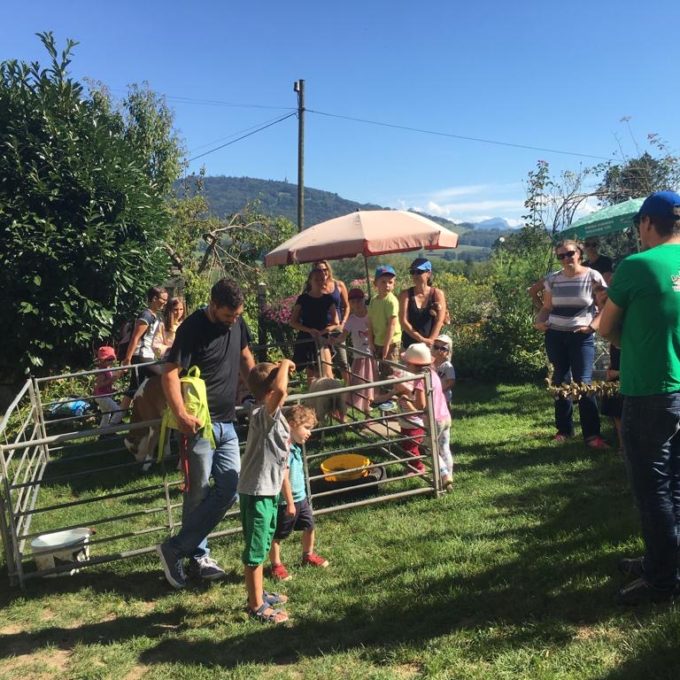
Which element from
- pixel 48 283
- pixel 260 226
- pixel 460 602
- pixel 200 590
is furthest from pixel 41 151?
pixel 260 226

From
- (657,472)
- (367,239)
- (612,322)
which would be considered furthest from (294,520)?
(367,239)

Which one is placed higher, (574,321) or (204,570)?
(574,321)

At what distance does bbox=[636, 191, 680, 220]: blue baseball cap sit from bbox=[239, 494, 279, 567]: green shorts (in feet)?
8.22

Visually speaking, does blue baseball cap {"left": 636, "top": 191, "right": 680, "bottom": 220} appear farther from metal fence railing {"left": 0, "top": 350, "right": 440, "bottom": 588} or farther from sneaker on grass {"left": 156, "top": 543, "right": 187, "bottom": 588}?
sneaker on grass {"left": 156, "top": 543, "right": 187, "bottom": 588}

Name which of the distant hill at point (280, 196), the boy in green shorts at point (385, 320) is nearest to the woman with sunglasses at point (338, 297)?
the boy in green shorts at point (385, 320)

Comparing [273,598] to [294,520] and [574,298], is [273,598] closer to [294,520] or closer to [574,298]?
[294,520]

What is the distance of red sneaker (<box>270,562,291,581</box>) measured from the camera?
3850 mm

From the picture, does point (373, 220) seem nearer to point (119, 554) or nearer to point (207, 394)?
point (207, 394)

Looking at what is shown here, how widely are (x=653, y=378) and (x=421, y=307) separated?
366 cm

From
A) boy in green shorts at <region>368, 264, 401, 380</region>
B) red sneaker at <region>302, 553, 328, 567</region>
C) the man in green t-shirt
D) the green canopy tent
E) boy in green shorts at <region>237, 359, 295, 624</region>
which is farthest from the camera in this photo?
the green canopy tent

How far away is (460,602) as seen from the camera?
333 cm

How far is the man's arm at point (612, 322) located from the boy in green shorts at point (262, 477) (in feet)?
5.50

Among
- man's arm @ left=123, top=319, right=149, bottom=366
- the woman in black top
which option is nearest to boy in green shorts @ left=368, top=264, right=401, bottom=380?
the woman in black top

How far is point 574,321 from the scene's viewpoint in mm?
5672
